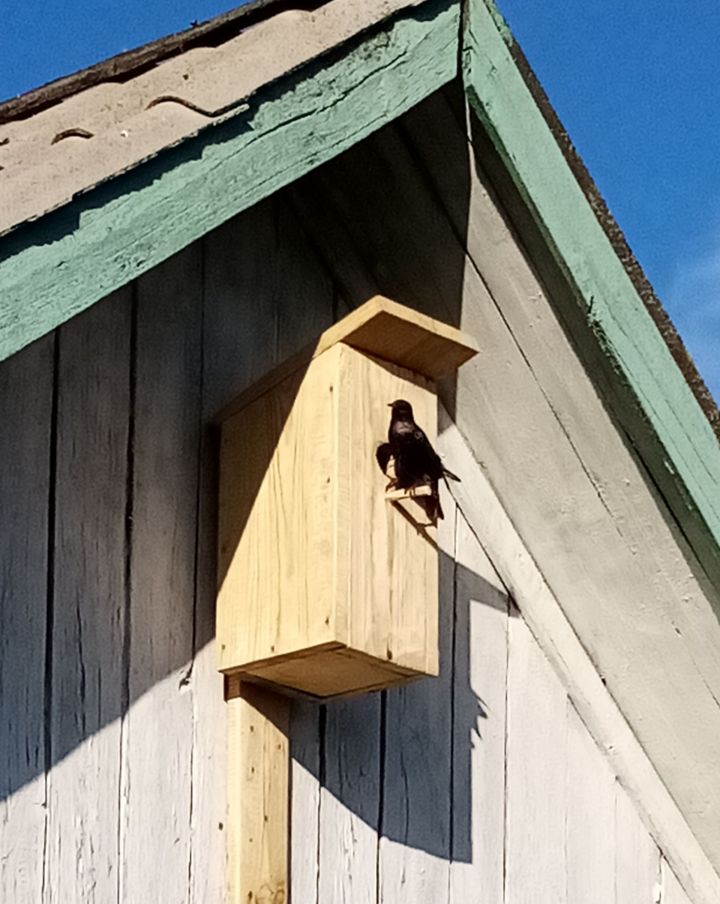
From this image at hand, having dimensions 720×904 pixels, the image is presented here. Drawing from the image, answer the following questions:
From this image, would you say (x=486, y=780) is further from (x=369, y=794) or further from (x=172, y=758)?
(x=172, y=758)

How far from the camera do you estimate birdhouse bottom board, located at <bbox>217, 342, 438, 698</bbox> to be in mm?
2375

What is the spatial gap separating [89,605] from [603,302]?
74cm

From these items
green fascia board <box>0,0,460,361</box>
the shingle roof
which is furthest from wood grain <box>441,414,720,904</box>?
the shingle roof

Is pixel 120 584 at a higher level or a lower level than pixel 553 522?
lower

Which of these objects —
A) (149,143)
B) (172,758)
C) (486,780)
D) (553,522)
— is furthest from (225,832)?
(149,143)

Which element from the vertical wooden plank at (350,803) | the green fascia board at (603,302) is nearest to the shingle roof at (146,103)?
the green fascia board at (603,302)

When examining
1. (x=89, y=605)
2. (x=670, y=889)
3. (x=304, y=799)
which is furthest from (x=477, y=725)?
(x=89, y=605)

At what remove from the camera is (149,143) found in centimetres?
205

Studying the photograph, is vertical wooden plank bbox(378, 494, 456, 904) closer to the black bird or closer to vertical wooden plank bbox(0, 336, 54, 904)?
the black bird

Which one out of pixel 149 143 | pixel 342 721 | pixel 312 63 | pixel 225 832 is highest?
pixel 312 63

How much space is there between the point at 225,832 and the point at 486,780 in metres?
0.50

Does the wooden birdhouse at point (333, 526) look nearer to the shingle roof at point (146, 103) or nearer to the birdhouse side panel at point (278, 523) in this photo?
the birdhouse side panel at point (278, 523)

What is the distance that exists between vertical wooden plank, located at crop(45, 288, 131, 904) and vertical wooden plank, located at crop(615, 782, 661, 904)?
0.94m

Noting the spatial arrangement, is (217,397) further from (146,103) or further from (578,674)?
(578,674)
